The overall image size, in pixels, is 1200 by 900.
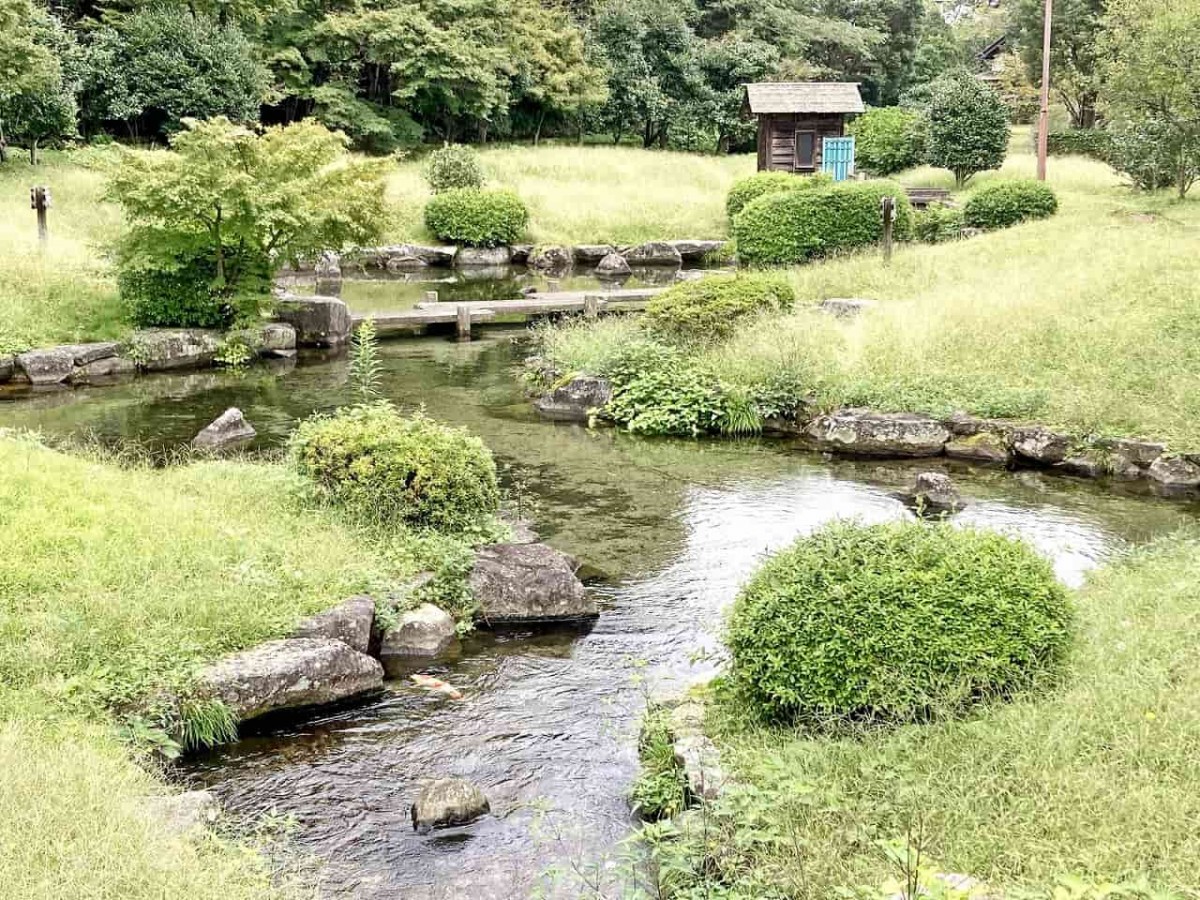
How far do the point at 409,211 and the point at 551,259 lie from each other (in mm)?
4834

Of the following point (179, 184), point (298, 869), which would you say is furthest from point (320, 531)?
point (179, 184)

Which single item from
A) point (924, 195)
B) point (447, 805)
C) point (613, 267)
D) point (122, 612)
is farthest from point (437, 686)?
point (924, 195)

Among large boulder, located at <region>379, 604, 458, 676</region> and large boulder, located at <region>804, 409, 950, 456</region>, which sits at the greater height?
large boulder, located at <region>804, 409, 950, 456</region>

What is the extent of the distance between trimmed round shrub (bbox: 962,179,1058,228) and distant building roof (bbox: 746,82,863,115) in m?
13.9

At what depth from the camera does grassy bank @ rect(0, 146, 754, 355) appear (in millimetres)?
18531

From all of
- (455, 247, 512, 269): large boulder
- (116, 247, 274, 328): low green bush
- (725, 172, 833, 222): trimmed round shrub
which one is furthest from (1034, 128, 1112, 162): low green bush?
(116, 247, 274, 328): low green bush

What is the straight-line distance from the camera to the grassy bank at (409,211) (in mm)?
18531

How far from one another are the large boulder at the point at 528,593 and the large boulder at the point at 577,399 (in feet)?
22.4

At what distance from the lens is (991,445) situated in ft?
44.4

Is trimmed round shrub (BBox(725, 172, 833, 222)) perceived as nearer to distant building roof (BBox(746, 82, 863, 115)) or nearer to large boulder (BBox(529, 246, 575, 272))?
large boulder (BBox(529, 246, 575, 272))

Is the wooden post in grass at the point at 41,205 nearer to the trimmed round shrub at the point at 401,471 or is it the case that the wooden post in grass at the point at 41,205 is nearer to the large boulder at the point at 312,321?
the large boulder at the point at 312,321

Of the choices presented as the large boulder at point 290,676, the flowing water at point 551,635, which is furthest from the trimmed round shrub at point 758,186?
the large boulder at point 290,676

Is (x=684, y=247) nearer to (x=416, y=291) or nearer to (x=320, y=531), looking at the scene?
(x=416, y=291)

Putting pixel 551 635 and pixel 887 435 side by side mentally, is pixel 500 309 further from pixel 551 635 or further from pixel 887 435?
pixel 551 635
